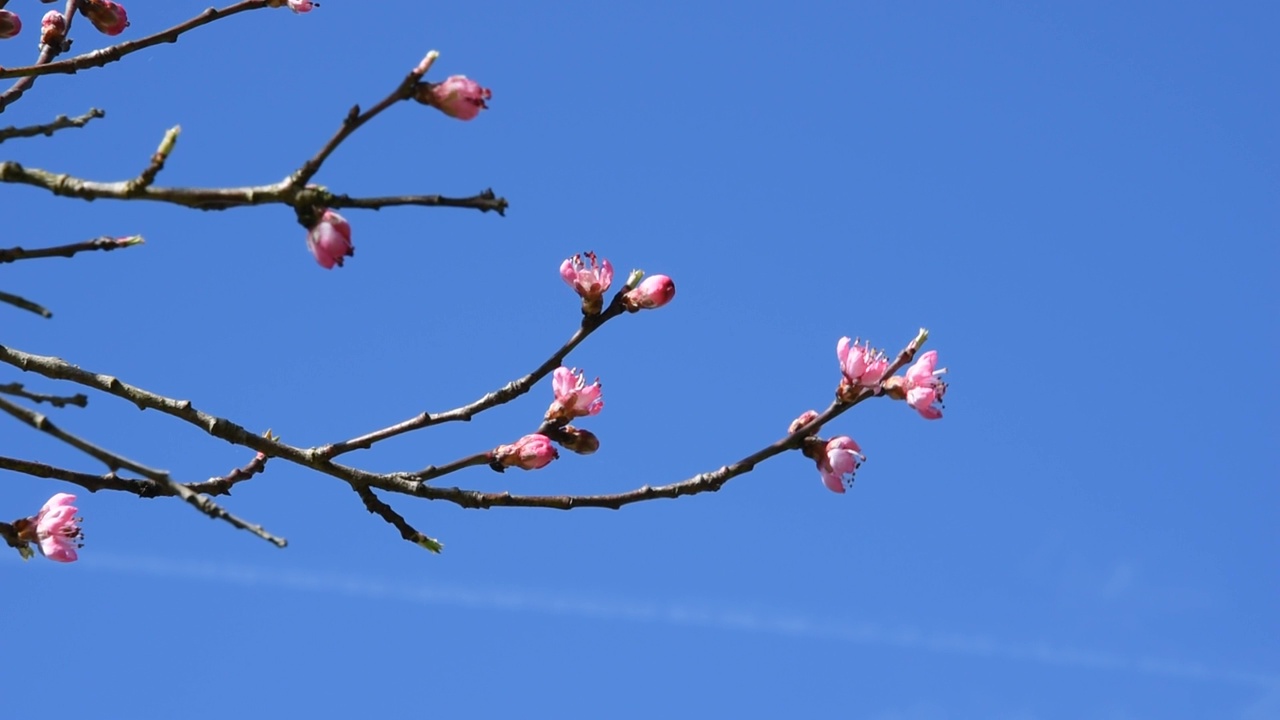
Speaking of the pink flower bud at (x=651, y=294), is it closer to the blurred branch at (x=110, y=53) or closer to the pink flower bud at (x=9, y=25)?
the blurred branch at (x=110, y=53)

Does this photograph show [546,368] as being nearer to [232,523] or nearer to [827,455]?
[827,455]

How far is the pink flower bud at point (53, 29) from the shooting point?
440 cm

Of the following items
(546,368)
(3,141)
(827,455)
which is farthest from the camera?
(827,455)

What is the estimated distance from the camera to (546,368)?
347 cm

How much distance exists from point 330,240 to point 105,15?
2.58 metres

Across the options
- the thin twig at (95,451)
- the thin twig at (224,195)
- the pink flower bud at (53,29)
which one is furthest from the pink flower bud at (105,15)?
the thin twig at (95,451)

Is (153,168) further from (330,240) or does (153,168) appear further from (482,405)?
(482,405)

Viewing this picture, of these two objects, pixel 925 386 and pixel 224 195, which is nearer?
pixel 224 195

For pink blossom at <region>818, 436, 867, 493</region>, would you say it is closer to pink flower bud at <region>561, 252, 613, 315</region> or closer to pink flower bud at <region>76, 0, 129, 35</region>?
pink flower bud at <region>561, 252, 613, 315</region>

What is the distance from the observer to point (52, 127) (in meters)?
3.12

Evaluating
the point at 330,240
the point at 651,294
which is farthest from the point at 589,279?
the point at 330,240

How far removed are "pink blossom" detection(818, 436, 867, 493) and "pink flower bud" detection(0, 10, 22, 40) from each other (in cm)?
320

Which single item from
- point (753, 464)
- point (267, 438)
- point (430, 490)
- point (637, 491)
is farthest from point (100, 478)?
point (753, 464)

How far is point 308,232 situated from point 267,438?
0.92 meters
